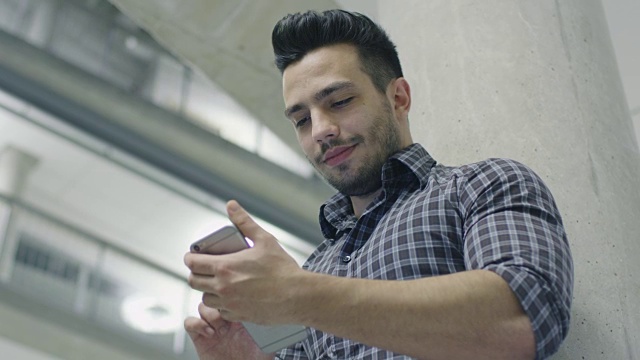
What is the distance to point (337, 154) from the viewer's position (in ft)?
5.63

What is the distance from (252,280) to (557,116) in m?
1.05

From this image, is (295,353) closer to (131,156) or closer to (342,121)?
(342,121)

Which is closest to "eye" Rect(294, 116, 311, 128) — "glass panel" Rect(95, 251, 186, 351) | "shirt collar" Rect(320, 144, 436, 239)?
"shirt collar" Rect(320, 144, 436, 239)

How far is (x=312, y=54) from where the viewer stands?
1852 millimetres

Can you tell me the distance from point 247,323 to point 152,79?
18.9 feet

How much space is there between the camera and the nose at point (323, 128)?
1699 millimetres

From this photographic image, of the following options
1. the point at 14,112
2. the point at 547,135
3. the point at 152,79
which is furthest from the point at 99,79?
the point at 547,135

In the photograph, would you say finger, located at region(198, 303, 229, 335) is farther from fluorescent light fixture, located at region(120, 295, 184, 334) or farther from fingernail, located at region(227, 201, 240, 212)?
fluorescent light fixture, located at region(120, 295, 184, 334)

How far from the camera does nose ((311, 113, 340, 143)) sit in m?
1.70

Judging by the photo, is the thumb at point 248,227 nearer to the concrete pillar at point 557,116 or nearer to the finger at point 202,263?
the finger at point 202,263

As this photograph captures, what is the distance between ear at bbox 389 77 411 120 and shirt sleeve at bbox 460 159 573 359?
1.35ft

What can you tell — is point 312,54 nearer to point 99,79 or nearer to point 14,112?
point 99,79

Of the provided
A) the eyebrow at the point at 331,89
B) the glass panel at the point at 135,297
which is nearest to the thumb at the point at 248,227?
the eyebrow at the point at 331,89

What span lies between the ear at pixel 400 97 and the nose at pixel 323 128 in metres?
0.21
